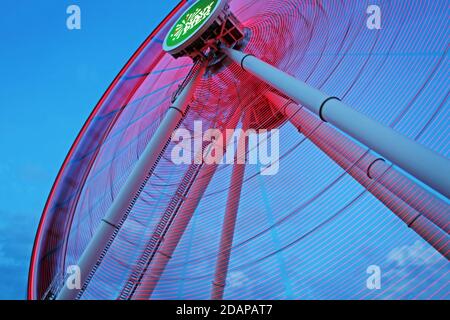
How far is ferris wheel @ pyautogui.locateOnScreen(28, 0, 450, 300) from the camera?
551 centimetres

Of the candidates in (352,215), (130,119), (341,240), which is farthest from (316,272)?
(130,119)

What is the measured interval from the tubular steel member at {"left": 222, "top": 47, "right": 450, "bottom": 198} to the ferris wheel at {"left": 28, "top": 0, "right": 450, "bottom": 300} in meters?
0.02

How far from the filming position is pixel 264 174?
7.14 m

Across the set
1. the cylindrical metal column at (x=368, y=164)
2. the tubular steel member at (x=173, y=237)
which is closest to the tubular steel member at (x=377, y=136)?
the cylindrical metal column at (x=368, y=164)

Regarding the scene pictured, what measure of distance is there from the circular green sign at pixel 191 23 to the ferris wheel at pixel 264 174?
5 cm

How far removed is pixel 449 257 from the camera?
4.81 meters

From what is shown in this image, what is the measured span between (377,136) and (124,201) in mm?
3673

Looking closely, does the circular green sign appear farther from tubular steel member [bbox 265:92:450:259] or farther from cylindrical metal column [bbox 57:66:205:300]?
tubular steel member [bbox 265:92:450:259]

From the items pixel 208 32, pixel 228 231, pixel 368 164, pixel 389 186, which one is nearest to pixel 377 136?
pixel 389 186

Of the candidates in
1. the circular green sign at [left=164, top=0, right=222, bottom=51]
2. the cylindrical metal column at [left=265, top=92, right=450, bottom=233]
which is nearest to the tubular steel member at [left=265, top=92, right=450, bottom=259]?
the cylindrical metal column at [left=265, top=92, right=450, bottom=233]

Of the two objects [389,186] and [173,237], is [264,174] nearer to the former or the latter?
[173,237]
